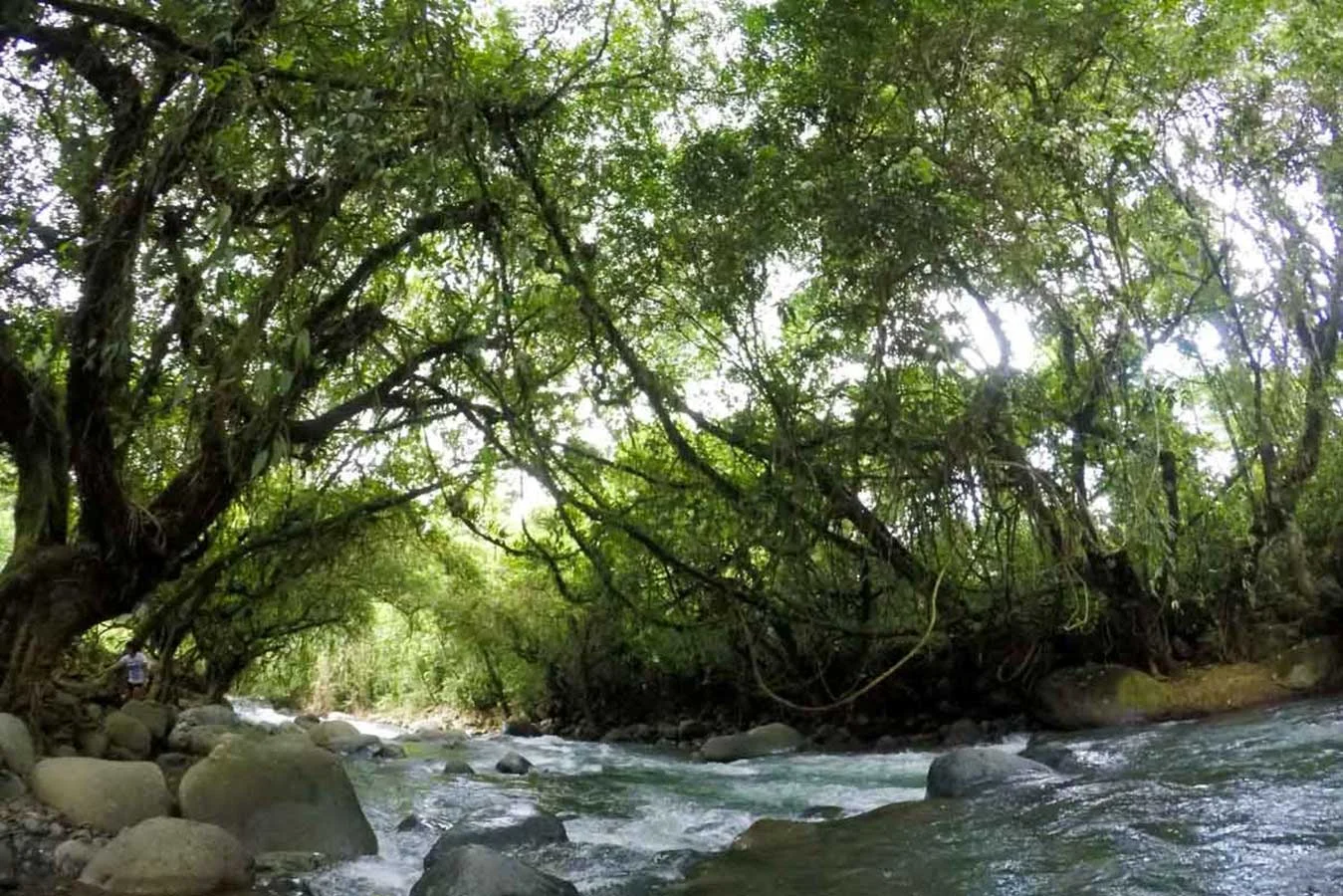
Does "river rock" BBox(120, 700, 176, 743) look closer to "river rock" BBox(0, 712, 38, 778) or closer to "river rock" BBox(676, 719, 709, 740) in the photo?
"river rock" BBox(0, 712, 38, 778)

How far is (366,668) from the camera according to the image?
99.0 ft

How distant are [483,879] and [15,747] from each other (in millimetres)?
3108

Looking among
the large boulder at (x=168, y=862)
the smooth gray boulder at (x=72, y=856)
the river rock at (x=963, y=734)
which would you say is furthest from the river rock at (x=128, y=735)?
the river rock at (x=963, y=734)

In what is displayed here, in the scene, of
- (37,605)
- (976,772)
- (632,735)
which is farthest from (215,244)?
(632,735)

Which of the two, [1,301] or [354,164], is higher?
[1,301]

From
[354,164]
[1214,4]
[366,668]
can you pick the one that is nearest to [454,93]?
[354,164]

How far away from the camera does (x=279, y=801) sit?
5.90 m

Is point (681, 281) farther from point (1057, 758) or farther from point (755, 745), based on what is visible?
point (755, 745)

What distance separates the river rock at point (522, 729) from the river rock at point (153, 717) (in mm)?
12490

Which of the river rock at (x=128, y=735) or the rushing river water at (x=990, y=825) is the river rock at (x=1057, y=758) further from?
Answer: the river rock at (x=128, y=735)

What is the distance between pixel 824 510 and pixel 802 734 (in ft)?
22.8

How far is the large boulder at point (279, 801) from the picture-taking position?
5.75m

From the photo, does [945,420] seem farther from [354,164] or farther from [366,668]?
[366,668]

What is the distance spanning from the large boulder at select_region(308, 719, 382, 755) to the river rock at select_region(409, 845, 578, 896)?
1024 centimetres
